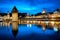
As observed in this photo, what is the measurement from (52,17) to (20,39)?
34305 millimetres

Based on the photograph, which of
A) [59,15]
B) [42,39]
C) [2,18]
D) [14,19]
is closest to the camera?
[42,39]

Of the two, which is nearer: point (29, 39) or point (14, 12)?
point (29, 39)

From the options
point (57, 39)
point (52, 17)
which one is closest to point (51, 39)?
point (57, 39)

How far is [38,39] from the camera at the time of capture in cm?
792

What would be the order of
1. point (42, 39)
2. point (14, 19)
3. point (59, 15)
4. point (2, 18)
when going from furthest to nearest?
1. point (59, 15)
2. point (2, 18)
3. point (14, 19)
4. point (42, 39)

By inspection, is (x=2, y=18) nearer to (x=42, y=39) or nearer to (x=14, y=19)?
(x=14, y=19)

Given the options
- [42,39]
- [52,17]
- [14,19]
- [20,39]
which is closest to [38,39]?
[42,39]

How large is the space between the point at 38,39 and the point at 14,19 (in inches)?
889

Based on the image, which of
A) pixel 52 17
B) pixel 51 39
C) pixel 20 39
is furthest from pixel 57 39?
pixel 52 17

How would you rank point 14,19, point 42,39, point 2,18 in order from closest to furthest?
1. point 42,39
2. point 14,19
3. point 2,18

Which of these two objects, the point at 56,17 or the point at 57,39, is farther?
the point at 56,17

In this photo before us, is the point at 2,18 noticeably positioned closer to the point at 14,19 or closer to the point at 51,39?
the point at 14,19

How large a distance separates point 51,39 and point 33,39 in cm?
72

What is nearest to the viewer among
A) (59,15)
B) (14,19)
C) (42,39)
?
(42,39)
